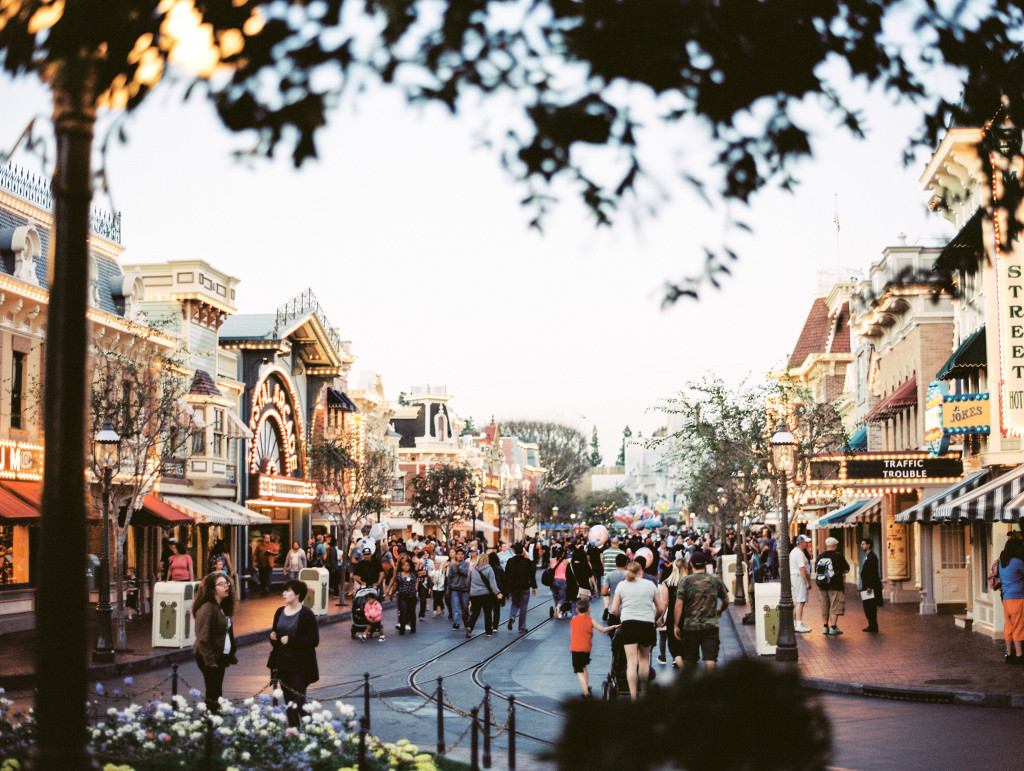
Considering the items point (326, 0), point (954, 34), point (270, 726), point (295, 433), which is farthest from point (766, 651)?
point (295, 433)

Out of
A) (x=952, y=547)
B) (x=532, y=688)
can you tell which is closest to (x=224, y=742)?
(x=532, y=688)

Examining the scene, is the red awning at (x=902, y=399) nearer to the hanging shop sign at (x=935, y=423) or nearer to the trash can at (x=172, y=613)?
the hanging shop sign at (x=935, y=423)

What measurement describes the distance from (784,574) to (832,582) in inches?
187

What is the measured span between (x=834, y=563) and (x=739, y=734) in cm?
2066

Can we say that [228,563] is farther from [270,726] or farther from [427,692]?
[270,726]

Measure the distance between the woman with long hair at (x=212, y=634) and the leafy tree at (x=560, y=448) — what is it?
94888 millimetres

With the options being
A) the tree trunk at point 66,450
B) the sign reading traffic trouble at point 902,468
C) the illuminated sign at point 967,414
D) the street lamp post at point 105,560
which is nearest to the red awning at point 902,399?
the sign reading traffic trouble at point 902,468

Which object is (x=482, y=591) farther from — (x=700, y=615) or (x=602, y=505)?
(x=602, y=505)

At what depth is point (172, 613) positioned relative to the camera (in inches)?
809

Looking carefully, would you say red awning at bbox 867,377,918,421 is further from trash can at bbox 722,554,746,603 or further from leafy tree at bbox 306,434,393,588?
leafy tree at bbox 306,434,393,588

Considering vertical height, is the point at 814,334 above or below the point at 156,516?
above

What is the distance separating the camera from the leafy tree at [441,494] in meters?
67.9

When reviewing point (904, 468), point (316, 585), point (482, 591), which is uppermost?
point (904, 468)

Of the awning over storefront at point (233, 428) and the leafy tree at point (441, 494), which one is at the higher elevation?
the awning over storefront at point (233, 428)
